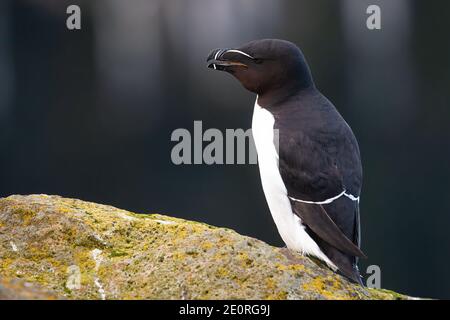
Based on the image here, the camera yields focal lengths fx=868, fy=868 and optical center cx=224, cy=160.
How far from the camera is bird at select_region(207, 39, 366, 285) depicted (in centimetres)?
336

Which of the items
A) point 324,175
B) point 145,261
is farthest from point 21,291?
point 324,175

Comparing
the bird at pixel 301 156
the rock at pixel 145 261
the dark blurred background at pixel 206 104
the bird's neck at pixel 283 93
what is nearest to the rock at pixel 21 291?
the rock at pixel 145 261

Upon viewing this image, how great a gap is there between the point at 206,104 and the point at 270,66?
Answer: 850cm

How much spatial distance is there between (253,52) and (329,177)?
0.81 meters

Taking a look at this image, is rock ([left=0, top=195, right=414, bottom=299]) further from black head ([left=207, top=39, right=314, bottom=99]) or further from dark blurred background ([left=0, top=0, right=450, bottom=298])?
dark blurred background ([left=0, top=0, right=450, bottom=298])

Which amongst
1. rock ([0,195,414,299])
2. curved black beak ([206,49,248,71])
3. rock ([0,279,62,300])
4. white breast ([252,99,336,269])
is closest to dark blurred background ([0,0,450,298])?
curved black beak ([206,49,248,71])

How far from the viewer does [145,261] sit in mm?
2783

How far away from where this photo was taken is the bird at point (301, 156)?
3357mm

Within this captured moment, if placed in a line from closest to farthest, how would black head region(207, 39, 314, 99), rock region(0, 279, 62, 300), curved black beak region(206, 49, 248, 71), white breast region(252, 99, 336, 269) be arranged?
1. rock region(0, 279, 62, 300)
2. white breast region(252, 99, 336, 269)
3. black head region(207, 39, 314, 99)
4. curved black beak region(206, 49, 248, 71)

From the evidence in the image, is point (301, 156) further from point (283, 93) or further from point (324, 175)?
point (283, 93)

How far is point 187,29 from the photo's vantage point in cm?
1345

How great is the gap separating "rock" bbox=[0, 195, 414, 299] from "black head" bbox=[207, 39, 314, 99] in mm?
1008
